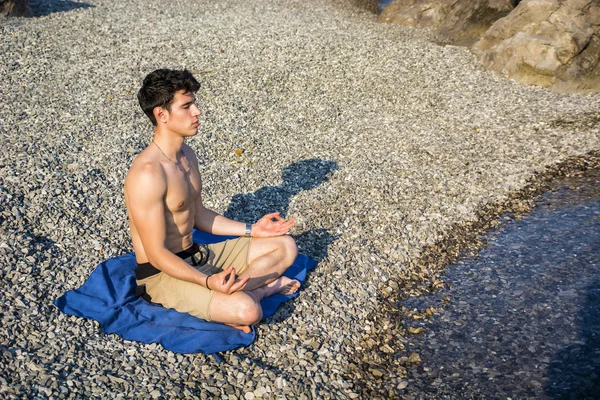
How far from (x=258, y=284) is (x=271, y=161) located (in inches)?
153

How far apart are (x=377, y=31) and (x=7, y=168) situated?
470 inches

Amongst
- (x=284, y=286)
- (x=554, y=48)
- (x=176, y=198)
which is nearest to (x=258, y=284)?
(x=284, y=286)

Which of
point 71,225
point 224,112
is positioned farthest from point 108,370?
point 224,112

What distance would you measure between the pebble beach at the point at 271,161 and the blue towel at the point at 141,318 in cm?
10

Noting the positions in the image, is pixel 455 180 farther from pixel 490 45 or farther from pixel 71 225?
pixel 490 45

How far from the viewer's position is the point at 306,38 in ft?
49.5

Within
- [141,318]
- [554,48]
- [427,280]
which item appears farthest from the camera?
[554,48]

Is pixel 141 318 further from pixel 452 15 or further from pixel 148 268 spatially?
pixel 452 15

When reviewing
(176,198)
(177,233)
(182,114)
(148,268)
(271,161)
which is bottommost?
(271,161)

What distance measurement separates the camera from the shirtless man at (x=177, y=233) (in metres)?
4.89

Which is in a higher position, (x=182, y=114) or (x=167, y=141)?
(x=182, y=114)

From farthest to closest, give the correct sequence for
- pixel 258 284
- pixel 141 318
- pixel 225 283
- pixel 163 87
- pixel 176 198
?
pixel 258 284, pixel 141 318, pixel 176 198, pixel 163 87, pixel 225 283

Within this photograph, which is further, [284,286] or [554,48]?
[554,48]

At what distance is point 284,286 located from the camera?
595 centimetres
